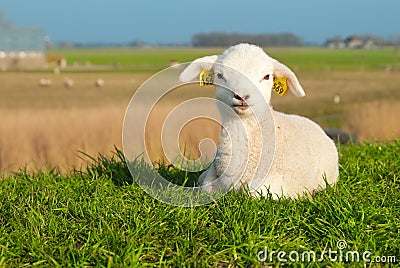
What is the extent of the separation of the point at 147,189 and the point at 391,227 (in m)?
2.08

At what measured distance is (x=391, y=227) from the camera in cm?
423

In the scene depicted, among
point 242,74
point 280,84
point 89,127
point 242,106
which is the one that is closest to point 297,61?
point 89,127

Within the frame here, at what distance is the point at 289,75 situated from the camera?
5316mm

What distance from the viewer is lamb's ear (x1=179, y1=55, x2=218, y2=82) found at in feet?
17.0

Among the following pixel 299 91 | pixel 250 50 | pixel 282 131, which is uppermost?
pixel 250 50

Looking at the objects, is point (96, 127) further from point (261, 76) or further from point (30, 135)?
point (261, 76)

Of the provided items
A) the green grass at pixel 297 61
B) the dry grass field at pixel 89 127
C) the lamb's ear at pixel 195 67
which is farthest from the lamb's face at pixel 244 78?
the green grass at pixel 297 61

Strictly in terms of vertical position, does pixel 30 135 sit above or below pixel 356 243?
below

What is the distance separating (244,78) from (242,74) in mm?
60

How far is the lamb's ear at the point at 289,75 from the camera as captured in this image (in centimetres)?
524

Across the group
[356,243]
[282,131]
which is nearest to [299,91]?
[282,131]

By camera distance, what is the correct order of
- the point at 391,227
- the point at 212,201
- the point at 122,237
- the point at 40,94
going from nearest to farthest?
the point at 122,237 < the point at 391,227 < the point at 212,201 < the point at 40,94

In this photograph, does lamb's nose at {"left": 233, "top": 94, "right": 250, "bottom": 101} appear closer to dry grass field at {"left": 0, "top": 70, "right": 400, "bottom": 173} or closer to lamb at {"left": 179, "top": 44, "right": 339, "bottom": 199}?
lamb at {"left": 179, "top": 44, "right": 339, "bottom": 199}

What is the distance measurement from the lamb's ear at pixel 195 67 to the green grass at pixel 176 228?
1151 mm
